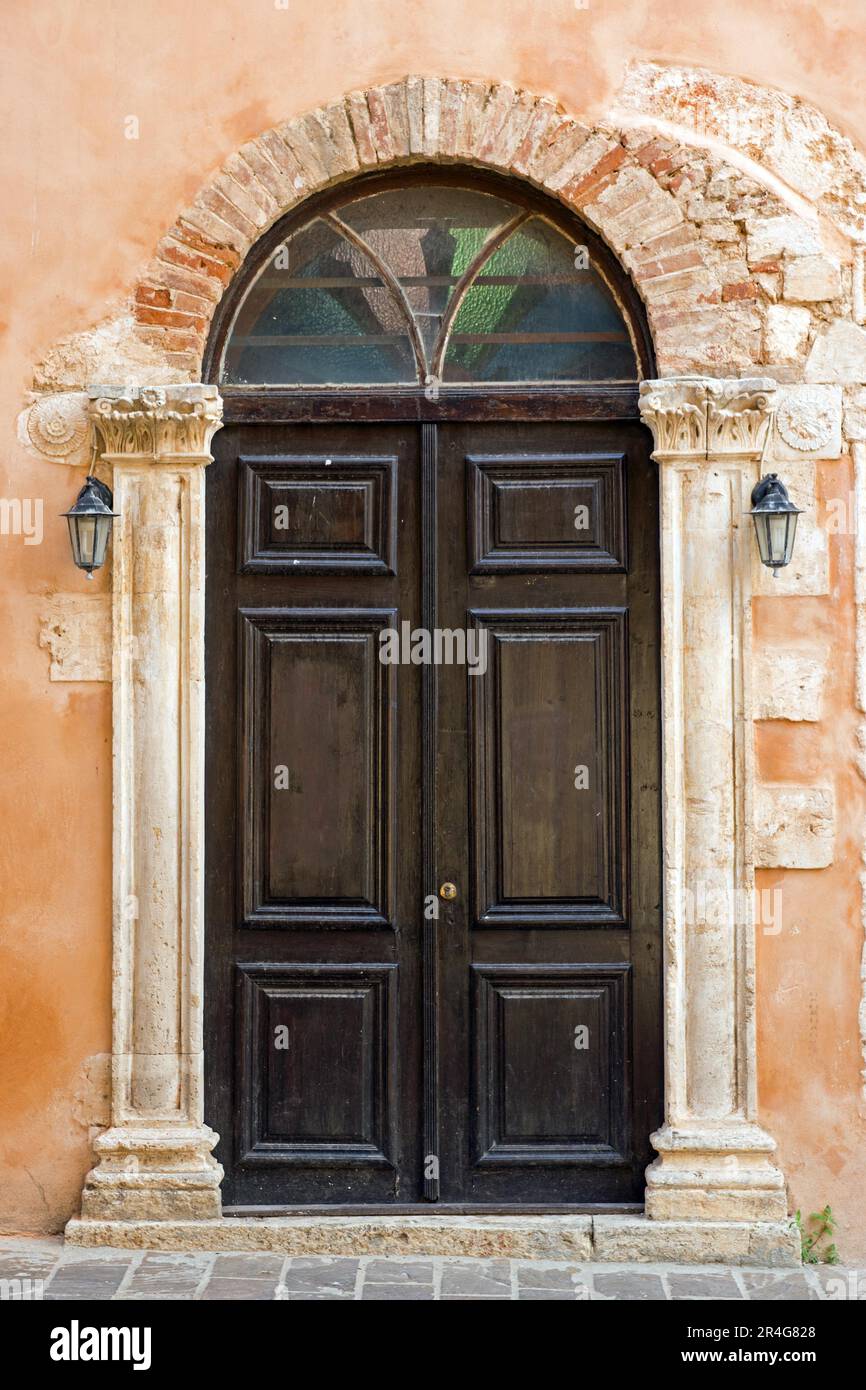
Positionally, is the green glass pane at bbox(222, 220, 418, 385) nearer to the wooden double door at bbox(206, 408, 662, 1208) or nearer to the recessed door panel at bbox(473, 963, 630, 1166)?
the wooden double door at bbox(206, 408, 662, 1208)

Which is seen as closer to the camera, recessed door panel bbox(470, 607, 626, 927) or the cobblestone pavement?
the cobblestone pavement

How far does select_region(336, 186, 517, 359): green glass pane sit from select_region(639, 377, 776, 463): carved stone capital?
0.81m

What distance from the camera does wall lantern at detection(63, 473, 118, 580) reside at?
14.9 feet

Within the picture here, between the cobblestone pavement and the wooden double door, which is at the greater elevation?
the wooden double door

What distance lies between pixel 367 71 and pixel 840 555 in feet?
7.61

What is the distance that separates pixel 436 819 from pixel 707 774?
0.94 meters

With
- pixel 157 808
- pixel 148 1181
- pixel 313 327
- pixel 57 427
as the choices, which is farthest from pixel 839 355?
pixel 148 1181

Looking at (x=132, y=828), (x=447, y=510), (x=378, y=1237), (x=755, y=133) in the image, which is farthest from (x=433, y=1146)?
(x=755, y=133)

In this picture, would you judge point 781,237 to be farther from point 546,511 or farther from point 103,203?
point 103,203

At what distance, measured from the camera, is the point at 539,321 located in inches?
191

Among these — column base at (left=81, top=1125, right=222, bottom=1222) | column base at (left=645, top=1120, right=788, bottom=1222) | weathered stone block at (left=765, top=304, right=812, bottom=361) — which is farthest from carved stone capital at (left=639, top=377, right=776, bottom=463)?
column base at (left=81, top=1125, right=222, bottom=1222)

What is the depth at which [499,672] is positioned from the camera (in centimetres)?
480

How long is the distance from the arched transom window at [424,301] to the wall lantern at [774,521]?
0.72m

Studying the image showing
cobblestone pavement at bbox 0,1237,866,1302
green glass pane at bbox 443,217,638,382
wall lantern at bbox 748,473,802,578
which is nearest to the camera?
cobblestone pavement at bbox 0,1237,866,1302
